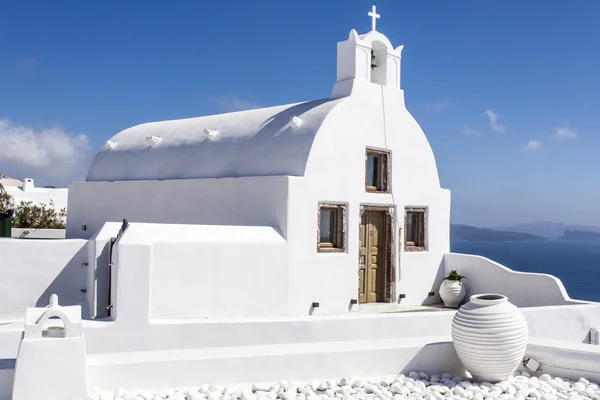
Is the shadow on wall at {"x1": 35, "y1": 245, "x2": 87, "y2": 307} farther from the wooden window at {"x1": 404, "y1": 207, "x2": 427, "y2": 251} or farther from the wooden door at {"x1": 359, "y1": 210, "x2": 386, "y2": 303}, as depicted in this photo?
the wooden window at {"x1": 404, "y1": 207, "x2": 427, "y2": 251}

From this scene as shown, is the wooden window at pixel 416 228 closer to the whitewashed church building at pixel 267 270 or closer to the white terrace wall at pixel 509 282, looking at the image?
the whitewashed church building at pixel 267 270

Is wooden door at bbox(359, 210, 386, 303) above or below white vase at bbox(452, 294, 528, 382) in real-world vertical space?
above

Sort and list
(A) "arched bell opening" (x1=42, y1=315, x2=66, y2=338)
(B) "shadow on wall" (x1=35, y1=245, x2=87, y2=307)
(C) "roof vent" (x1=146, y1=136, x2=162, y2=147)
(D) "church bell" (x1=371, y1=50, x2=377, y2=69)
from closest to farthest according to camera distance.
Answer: (A) "arched bell opening" (x1=42, y1=315, x2=66, y2=338)
(B) "shadow on wall" (x1=35, y1=245, x2=87, y2=307)
(D) "church bell" (x1=371, y1=50, x2=377, y2=69)
(C) "roof vent" (x1=146, y1=136, x2=162, y2=147)

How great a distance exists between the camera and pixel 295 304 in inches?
467

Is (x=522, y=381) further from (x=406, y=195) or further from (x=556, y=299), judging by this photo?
(x=406, y=195)

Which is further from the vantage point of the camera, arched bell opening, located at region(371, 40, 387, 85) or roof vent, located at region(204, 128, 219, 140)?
roof vent, located at region(204, 128, 219, 140)

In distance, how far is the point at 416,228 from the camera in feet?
48.3

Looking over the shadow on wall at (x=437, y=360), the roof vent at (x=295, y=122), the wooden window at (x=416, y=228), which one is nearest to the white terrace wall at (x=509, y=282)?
the wooden window at (x=416, y=228)

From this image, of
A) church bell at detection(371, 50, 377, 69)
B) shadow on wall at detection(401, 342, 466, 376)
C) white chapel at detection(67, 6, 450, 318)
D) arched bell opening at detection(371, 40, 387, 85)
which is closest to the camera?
shadow on wall at detection(401, 342, 466, 376)

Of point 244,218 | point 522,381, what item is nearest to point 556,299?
point 522,381

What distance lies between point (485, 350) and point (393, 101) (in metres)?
7.14

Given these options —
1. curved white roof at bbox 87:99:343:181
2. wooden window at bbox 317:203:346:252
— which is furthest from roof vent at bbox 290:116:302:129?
wooden window at bbox 317:203:346:252

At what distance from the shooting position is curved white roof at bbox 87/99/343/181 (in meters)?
12.8

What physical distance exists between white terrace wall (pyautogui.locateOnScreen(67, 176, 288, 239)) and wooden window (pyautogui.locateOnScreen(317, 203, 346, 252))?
1106mm
